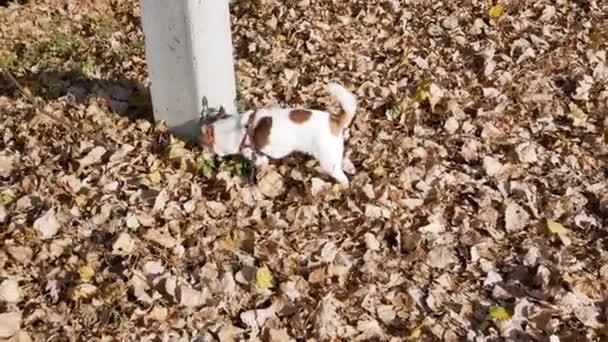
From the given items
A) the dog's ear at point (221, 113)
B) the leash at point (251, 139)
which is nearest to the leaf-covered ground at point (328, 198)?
the leash at point (251, 139)

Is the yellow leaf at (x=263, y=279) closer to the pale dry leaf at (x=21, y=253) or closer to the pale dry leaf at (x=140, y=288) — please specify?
the pale dry leaf at (x=140, y=288)

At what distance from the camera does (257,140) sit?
371 cm

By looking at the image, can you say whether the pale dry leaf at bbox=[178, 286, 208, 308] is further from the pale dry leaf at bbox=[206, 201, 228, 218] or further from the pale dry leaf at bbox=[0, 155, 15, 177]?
the pale dry leaf at bbox=[0, 155, 15, 177]

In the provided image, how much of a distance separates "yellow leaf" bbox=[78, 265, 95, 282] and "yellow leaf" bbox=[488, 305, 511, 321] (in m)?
1.81

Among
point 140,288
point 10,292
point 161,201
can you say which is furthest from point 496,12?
point 10,292

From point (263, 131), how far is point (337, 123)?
0.39m

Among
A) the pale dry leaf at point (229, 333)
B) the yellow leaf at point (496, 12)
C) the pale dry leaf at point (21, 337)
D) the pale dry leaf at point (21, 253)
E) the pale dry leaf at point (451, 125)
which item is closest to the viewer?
the pale dry leaf at point (21, 337)

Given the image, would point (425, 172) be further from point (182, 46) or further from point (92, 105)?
point (92, 105)

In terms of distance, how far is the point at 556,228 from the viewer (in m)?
3.59

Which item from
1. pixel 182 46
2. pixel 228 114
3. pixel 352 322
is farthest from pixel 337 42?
pixel 352 322

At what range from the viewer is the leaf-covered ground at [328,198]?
10.5ft

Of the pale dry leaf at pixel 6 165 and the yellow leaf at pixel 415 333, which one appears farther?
the pale dry leaf at pixel 6 165

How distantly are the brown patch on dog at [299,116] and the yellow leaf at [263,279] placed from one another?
810mm

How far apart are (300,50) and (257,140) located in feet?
4.30
